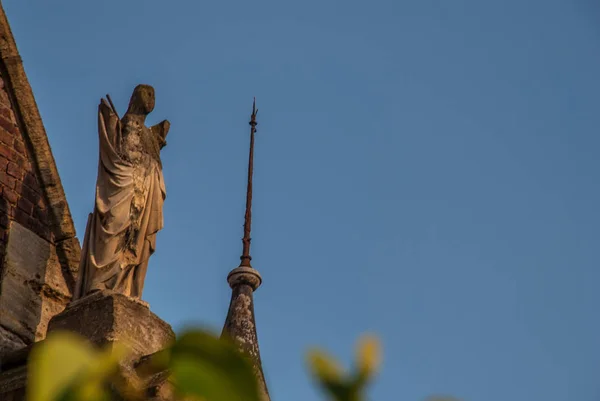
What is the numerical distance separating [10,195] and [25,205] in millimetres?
167

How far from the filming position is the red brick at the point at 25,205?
9.29 m

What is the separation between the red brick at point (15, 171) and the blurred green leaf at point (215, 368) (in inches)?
308

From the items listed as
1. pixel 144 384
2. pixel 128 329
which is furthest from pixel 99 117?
pixel 144 384

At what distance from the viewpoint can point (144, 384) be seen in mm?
6988

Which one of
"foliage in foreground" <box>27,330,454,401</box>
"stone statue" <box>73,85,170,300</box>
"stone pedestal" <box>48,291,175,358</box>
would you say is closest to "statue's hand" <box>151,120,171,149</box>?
"stone statue" <box>73,85,170,300</box>

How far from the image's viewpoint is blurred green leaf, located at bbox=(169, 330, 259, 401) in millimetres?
1729

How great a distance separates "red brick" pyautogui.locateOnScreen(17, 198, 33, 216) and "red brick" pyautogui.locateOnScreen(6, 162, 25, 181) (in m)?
0.17

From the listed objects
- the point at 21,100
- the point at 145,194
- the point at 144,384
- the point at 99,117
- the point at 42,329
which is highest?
the point at 21,100

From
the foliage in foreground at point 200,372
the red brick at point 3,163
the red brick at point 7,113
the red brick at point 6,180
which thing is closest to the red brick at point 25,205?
the red brick at point 6,180

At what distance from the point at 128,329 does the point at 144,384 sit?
0.67 metres

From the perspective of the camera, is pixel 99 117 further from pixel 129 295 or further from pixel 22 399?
pixel 22 399

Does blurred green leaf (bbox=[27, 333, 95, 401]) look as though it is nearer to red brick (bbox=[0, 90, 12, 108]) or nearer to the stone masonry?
the stone masonry

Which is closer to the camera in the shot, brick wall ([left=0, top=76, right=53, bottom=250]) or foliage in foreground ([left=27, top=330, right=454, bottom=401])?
foliage in foreground ([left=27, top=330, right=454, bottom=401])

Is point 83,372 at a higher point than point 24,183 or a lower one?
lower
